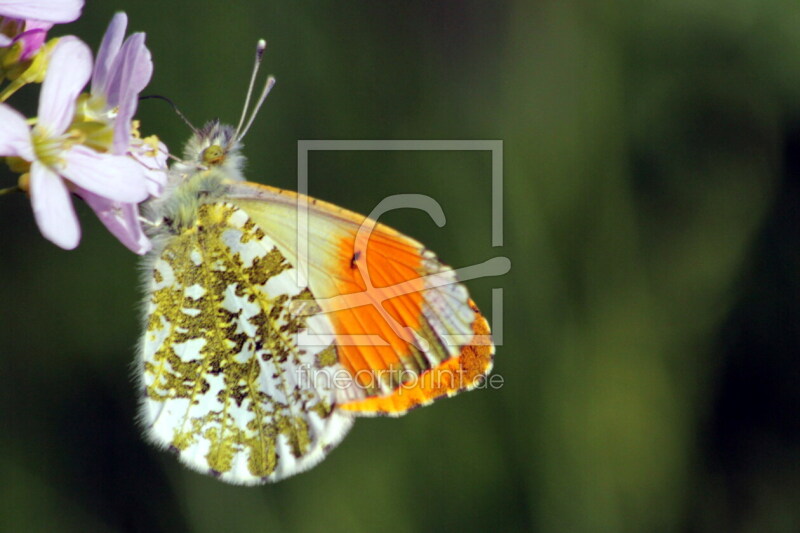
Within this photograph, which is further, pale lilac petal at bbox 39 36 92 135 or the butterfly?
the butterfly

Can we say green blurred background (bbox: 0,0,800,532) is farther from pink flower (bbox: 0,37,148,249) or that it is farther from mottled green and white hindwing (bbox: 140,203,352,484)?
pink flower (bbox: 0,37,148,249)

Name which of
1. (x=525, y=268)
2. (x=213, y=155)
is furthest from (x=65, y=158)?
(x=525, y=268)

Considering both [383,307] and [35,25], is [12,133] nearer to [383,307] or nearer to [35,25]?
[35,25]

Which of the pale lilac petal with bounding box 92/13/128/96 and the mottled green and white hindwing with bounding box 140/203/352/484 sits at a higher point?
the pale lilac petal with bounding box 92/13/128/96

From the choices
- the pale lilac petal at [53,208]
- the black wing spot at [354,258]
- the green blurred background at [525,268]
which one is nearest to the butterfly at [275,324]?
the black wing spot at [354,258]

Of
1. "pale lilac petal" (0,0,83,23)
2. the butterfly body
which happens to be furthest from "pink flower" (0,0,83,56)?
the butterfly body

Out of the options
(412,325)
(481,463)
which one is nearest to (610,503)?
(481,463)

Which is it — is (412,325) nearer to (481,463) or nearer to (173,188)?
(173,188)
